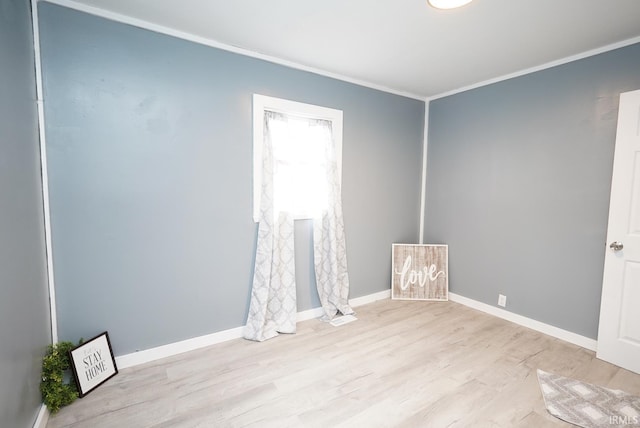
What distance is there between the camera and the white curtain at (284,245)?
8.50 feet

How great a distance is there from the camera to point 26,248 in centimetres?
156

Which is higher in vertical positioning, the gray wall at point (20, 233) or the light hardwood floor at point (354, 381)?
the gray wall at point (20, 233)

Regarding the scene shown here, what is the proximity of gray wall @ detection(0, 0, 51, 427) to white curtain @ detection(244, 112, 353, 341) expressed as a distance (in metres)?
1.40

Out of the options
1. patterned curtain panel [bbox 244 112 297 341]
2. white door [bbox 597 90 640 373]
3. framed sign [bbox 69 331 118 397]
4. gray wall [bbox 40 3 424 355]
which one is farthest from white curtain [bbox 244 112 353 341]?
white door [bbox 597 90 640 373]

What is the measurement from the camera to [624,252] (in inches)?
88.0

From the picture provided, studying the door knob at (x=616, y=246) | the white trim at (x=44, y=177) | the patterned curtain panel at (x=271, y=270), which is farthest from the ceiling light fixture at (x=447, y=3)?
the white trim at (x=44, y=177)

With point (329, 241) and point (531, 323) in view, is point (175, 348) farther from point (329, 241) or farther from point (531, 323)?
point (531, 323)

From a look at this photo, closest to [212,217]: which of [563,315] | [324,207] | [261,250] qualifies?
[261,250]

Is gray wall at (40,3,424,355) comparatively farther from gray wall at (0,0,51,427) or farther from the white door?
the white door

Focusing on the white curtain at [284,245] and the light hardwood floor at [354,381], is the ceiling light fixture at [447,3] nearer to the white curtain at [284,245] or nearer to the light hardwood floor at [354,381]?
the white curtain at [284,245]

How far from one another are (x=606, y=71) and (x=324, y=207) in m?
2.63

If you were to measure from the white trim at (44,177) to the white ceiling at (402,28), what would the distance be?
287mm

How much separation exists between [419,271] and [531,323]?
1.20 m

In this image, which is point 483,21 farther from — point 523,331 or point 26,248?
point 26,248
